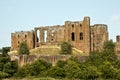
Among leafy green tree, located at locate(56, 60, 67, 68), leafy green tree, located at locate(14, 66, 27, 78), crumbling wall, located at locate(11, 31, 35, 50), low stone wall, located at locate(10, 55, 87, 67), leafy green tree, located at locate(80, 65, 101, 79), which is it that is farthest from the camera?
crumbling wall, located at locate(11, 31, 35, 50)

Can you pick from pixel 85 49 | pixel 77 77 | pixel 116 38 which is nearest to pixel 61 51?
pixel 85 49

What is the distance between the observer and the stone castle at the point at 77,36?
85938 mm

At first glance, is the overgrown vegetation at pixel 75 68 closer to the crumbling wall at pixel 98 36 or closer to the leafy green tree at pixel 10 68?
the leafy green tree at pixel 10 68

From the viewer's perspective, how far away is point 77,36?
3430 inches

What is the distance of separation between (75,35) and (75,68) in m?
22.3

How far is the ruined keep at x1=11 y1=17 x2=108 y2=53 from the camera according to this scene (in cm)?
8600

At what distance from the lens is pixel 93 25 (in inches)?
3435

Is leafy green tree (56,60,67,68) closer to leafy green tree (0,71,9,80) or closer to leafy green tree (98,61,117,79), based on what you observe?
leafy green tree (98,61,117,79)

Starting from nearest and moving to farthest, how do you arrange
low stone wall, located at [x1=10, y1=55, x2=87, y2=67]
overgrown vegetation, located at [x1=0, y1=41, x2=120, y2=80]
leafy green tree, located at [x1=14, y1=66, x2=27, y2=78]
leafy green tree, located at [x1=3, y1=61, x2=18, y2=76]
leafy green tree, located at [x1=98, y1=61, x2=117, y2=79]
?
overgrown vegetation, located at [x1=0, y1=41, x2=120, y2=80], leafy green tree, located at [x1=98, y1=61, x2=117, y2=79], leafy green tree, located at [x1=14, y1=66, x2=27, y2=78], leafy green tree, located at [x1=3, y1=61, x2=18, y2=76], low stone wall, located at [x1=10, y1=55, x2=87, y2=67]

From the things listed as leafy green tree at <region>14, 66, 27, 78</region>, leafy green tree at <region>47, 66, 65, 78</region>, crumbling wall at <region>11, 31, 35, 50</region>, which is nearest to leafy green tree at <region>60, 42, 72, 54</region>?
crumbling wall at <region>11, 31, 35, 50</region>

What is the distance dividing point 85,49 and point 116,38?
6.55 m

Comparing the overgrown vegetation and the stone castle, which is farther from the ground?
the stone castle

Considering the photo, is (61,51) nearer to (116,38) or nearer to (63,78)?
(116,38)

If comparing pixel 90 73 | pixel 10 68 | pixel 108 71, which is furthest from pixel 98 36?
pixel 90 73
